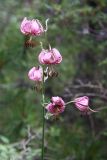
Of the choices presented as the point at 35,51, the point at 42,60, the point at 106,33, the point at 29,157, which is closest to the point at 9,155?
the point at 29,157

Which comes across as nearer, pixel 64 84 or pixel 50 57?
pixel 50 57

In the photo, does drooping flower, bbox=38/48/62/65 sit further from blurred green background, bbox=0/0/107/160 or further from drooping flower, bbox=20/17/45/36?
blurred green background, bbox=0/0/107/160

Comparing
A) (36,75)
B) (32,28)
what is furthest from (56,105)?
(32,28)

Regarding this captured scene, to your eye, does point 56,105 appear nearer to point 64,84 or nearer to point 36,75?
point 36,75

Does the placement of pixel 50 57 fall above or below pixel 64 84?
below

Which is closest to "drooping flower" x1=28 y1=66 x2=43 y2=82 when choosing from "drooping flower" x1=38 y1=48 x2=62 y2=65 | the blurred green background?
"drooping flower" x1=38 y1=48 x2=62 y2=65

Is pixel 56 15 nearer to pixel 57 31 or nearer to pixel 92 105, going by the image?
pixel 57 31

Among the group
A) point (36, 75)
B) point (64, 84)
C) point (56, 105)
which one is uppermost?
point (64, 84)
